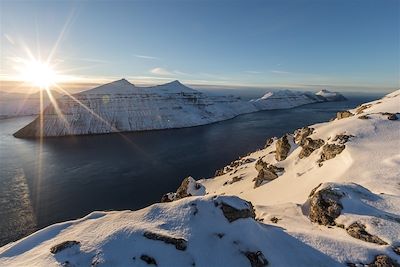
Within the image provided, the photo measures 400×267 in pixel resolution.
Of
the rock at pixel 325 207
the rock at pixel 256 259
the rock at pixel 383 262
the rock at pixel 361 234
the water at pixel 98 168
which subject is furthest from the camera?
the water at pixel 98 168

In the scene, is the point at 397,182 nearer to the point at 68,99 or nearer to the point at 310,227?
the point at 310,227

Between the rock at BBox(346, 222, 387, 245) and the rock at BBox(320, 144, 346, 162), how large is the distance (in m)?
22.4

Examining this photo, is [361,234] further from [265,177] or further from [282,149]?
[282,149]

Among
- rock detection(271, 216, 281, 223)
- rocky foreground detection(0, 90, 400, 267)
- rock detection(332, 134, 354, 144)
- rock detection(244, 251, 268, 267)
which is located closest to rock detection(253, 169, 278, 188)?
rock detection(332, 134, 354, 144)

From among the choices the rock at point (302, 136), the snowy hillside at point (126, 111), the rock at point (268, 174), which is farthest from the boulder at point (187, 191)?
the snowy hillside at point (126, 111)

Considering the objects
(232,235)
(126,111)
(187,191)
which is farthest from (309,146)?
(126,111)

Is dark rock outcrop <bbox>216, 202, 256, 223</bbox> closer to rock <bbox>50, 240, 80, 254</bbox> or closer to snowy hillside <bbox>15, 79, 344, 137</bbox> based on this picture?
rock <bbox>50, 240, 80, 254</bbox>

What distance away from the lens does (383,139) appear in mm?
38938

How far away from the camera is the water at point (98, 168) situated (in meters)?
51.2

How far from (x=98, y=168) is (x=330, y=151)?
5453 centimetres

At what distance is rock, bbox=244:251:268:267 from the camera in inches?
614

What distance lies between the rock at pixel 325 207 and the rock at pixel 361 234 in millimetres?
1435

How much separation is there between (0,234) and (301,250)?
1679 inches

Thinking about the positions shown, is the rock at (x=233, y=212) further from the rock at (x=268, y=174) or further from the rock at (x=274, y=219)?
the rock at (x=268, y=174)
